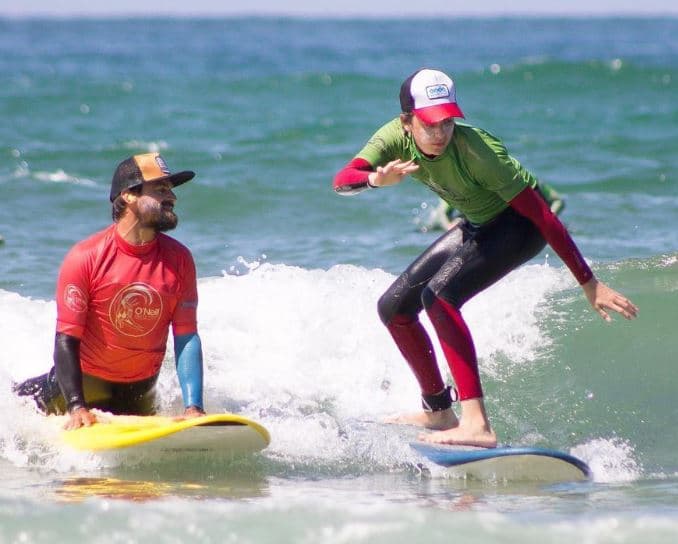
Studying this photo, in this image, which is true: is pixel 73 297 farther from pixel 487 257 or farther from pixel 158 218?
pixel 487 257

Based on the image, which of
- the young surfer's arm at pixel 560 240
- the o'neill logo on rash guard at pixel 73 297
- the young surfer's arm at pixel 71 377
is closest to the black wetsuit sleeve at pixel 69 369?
the young surfer's arm at pixel 71 377

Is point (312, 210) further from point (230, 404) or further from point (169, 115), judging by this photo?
point (169, 115)

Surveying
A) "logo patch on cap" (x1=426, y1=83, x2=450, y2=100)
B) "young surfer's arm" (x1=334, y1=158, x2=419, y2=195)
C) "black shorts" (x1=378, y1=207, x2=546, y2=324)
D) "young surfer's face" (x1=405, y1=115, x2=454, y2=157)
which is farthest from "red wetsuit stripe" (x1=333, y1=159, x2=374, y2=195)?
"black shorts" (x1=378, y1=207, x2=546, y2=324)

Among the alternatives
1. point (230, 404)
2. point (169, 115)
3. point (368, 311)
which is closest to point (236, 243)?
point (368, 311)

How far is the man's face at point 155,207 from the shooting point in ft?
18.8

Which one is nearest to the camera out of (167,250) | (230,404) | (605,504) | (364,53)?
(605,504)

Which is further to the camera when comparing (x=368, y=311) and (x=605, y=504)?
(x=368, y=311)

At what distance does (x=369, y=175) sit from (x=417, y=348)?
3.77 ft

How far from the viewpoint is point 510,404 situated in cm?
708

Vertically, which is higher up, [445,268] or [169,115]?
[169,115]

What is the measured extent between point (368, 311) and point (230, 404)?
1.76m

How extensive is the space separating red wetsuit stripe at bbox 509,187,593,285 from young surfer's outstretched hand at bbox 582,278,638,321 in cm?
5

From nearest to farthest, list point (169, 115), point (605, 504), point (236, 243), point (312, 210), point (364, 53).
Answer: point (605, 504), point (236, 243), point (312, 210), point (169, 115), point (364, 53)

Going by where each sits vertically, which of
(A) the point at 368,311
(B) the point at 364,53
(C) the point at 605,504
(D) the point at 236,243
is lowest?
(C) the point at 605,504
